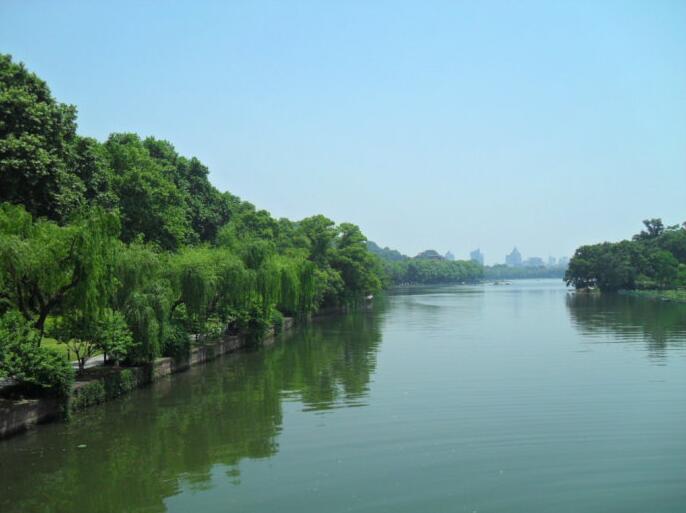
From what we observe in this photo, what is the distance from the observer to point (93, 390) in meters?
19.5

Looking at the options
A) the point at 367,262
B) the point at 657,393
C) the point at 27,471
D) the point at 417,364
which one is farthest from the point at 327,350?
the point at 367,262

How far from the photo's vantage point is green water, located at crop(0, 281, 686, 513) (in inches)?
471

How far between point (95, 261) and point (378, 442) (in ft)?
30.9

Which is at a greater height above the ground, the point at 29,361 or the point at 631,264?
the point at 631,264

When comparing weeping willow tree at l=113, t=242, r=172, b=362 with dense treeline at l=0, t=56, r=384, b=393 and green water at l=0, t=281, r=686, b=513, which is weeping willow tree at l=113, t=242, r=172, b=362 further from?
green water at l=0, t=281, r=686, b=513

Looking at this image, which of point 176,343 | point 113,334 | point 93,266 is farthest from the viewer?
point 176,343

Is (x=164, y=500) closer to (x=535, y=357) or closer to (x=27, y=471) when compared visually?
(x=27, y=471)

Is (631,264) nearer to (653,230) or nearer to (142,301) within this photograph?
(653,230)

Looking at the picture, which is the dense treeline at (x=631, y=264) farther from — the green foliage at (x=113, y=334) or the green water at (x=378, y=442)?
the green foliage at (x=113, y=334)

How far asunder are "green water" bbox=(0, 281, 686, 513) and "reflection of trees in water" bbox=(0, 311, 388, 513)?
0.05 meters

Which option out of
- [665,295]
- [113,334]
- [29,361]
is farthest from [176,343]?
[665,295]

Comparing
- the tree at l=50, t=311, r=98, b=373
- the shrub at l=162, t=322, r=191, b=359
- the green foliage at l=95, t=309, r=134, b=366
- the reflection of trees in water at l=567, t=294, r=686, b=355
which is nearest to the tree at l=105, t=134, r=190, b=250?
the shrub at l=162, t=322, r=191, b=359

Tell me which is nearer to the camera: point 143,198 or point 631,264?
point 143,198

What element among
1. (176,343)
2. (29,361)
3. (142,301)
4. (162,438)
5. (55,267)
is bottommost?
(162,438)
